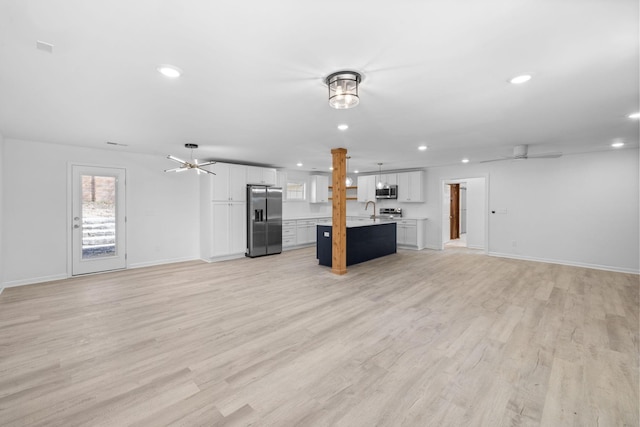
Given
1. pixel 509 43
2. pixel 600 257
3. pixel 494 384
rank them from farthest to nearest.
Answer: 1. pixel 600 257
2. pixel 494 384
3. pixel 509 43

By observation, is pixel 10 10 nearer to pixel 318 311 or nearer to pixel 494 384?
pixel 318 311

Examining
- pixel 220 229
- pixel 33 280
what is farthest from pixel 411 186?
pixel 33 280

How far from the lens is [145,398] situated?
198cm

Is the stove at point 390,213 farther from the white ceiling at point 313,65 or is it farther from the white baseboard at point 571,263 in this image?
the white ceiling at point 313,65

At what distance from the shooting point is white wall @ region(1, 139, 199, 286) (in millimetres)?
4656

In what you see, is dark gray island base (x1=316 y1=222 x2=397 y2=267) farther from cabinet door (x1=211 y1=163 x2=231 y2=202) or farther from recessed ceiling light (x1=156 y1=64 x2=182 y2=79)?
recessed ceiling light (x1=156 y1=64 x2=182 y2=79)

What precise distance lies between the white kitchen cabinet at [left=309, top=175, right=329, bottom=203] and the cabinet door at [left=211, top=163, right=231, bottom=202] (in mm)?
3411

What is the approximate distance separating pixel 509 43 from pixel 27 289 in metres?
7.10

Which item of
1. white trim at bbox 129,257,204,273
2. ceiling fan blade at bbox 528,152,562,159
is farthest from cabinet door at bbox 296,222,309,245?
ceiling fan blade at bbox 528,152,562,159

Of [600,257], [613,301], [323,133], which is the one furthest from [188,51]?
[600,257]

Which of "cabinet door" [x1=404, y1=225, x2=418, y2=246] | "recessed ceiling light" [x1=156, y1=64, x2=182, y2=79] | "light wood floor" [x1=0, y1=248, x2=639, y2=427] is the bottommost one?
"light wood floor" [x1=0, y1=248, x2=639, y2=427]

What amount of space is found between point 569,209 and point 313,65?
6.99 metres

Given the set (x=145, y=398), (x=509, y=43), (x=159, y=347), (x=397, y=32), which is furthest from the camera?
(x=159, y=347)

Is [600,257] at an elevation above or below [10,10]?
below
